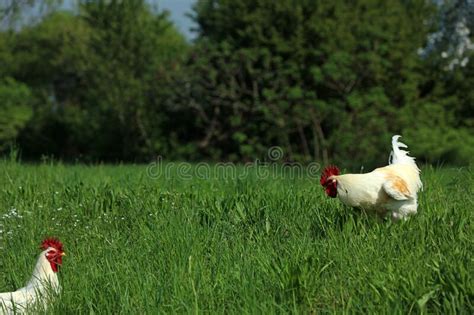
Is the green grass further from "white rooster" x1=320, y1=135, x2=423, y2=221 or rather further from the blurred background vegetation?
the blurred background vegetation

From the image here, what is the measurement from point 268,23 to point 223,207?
13320 mm

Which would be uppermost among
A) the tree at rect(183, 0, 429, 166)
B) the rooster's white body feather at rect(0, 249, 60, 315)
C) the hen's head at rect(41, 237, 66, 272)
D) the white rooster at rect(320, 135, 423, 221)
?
the tree at rect(183, 0, 429, 166)

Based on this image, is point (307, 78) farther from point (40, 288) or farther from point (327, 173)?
point (40, 288)

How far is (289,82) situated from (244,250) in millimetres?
14395

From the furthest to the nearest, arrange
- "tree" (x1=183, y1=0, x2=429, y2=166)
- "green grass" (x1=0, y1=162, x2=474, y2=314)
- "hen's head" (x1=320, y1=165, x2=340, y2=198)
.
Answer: "tree" (x1=183, y1=0, x2=429, y2=166), "hen's head" (x1=320, y1=165, x2=340, y2=198), "green grass" (x1=0, y1=162, x2=474, y2=314)

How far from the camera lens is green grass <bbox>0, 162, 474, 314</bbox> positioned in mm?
4285

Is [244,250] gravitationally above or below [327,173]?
below

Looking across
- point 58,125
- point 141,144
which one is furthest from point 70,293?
point 58,125

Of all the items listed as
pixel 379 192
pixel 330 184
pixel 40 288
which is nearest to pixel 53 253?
pixel 40 288

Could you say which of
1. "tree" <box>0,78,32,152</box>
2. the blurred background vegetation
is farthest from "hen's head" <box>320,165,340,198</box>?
"tree" <box>0,78,32,152</box>

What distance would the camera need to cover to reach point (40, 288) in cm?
481

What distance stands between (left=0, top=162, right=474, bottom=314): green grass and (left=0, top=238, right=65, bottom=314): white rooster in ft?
0.35

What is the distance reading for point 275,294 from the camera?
4359 mm

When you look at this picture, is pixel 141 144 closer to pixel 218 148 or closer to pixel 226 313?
pixel 218 148
